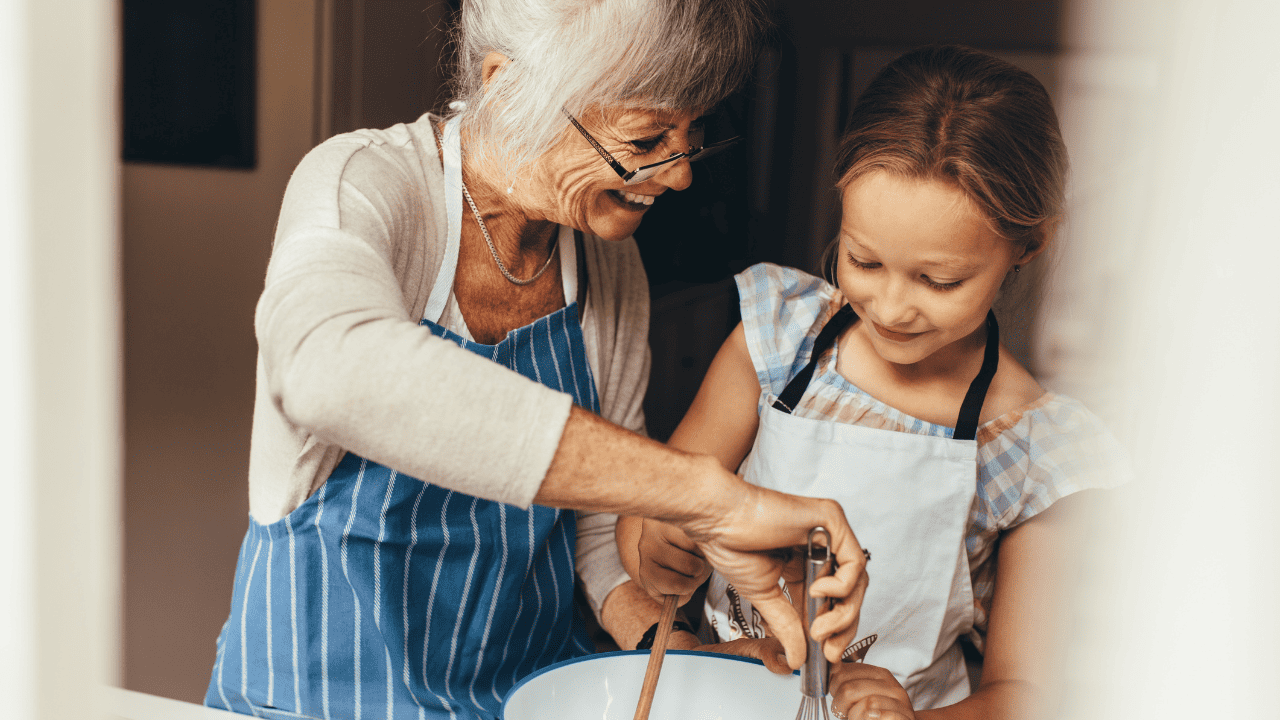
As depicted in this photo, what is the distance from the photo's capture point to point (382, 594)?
1.01 meters

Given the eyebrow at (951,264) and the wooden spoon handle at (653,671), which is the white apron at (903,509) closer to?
the eyebrow at (951,264)

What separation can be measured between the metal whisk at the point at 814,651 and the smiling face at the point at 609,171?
446 mm

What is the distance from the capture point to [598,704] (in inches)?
33.6

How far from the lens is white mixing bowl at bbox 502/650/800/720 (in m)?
0.83

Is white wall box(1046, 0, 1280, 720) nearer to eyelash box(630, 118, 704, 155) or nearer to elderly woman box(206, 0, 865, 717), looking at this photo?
elderly woman box(206, 0, 865, 717)

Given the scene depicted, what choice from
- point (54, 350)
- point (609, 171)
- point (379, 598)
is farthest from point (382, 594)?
point (54, 350)

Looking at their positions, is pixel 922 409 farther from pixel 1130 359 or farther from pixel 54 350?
pixel 54 350

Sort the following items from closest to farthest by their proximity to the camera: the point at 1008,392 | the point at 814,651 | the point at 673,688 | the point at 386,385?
the point at 386,385 < the point at 814,651 < the point at 673,688 < the point at 1008,392

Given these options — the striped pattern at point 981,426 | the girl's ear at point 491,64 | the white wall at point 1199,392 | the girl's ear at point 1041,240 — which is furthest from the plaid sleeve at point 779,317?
the white wall at point 1199,392

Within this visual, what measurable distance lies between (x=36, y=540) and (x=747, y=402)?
0.87m

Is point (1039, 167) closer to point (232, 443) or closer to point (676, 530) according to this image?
point (676, 530)

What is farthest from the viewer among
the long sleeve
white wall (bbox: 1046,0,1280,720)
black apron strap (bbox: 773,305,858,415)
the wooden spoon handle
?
black apron strap (bbox: 773,305,858,415)

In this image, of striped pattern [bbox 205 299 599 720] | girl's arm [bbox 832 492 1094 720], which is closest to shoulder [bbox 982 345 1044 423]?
girl's arm [bbox 832 492 1094 720]

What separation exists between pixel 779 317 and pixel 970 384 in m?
0.24
